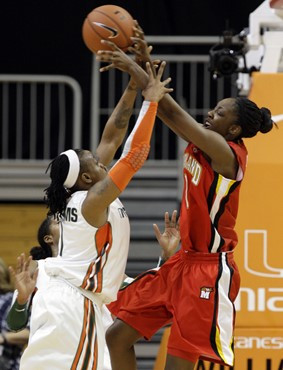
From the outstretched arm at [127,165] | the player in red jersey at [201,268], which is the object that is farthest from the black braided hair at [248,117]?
the outstretched arm at [127,165]

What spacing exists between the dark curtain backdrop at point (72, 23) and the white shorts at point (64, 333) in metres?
6.33

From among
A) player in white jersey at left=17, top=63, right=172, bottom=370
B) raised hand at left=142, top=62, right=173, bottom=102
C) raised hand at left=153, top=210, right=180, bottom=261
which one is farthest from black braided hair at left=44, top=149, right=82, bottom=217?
raised hand at left=153, top=210, right=180, bottom=261

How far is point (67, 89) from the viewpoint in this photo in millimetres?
→ 12719

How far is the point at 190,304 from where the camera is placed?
269 inches

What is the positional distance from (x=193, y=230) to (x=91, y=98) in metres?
5.95

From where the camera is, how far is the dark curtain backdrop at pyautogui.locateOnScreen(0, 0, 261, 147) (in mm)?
12750

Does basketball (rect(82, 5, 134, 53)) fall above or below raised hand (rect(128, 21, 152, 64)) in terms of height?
above

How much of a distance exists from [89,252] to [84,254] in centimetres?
3

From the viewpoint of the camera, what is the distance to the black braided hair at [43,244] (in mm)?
7574

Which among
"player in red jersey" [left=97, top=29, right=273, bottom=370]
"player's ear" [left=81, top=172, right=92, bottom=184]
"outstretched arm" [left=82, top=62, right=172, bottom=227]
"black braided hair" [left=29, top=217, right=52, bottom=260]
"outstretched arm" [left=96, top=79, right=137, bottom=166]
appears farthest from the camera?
"black braided hair" [left=29, top=217, right=52, bottom=260]

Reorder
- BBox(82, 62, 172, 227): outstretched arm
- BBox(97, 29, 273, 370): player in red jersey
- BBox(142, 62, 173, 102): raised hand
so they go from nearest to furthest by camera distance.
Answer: BBox(82, 62, 172, 227): outstretched arm < BBox(142, 62, 173, 102): raised hand < BBox(97, 29, 273, 370): player in red jersey

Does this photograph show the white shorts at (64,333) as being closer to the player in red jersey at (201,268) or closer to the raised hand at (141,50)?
the player in red jersey at (201,268)

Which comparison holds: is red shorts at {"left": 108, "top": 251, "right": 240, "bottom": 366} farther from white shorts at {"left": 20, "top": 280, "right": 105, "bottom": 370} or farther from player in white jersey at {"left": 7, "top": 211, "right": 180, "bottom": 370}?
white shorts at {"left": 20, "top": 280, "right": 105, "bottom": 370}

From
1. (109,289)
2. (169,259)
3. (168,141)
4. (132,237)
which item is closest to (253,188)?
(169,259)
